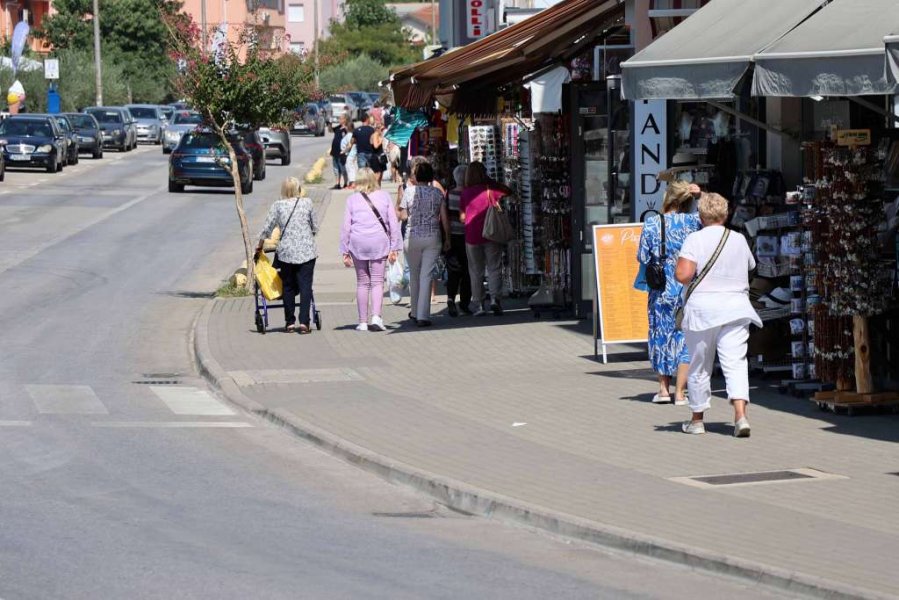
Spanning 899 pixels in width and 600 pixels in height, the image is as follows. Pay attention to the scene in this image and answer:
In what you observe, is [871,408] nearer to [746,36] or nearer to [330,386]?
[746,36]

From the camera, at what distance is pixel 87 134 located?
5969cm

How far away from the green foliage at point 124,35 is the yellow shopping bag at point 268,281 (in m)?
75.3

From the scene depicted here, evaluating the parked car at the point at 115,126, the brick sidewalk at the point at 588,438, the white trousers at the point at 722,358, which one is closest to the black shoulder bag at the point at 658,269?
the brick sidewalk at the point at 588,438

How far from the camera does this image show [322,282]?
79.0 feet

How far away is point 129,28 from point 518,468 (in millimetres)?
86527

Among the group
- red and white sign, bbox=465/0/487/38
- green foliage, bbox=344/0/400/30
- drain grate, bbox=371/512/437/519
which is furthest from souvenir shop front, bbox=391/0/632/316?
green foliage, bbox=344/0/400/30

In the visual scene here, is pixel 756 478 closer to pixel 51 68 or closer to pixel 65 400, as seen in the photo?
pixel 65 400

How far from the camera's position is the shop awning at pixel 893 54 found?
1052cm

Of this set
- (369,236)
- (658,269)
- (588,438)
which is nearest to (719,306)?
(588,438)

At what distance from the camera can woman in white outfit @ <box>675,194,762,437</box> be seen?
11.4 m

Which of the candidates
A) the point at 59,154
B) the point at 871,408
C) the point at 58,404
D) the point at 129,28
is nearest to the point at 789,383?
the point at 871,408

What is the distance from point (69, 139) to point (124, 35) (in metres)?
40.9

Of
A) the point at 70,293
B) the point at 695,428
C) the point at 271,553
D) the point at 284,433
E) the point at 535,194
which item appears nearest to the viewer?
the point at 271,553

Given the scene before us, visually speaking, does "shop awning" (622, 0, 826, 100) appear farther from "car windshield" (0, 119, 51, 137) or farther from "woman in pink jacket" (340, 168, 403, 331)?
"car windshield" (0, 119, 51, 137)
